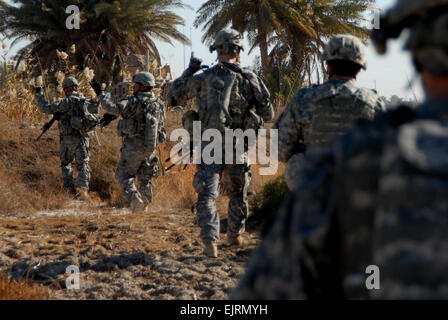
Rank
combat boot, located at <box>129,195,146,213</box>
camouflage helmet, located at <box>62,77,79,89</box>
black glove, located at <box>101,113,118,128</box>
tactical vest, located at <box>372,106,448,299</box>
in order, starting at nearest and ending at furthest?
1. tactical vest, located at <box>372,106,448,299</box>
2. combat boot, located at <box>129,195,146,213</box>
3. black glove, located at <box>101,113,118,128</box>
4. camouflage helmet, located at <box>62,77,79,89</box>

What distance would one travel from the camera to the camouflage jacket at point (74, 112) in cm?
827

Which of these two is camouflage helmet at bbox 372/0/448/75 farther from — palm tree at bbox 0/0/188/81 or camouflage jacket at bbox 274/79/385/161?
palm tree at bbox 0/0/188/81

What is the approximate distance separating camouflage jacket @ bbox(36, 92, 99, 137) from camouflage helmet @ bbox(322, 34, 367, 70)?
18.7 feet

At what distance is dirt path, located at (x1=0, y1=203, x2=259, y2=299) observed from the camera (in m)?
4.06

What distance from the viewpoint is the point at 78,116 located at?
27.2 feet

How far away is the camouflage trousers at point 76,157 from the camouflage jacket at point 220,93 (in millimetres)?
4065

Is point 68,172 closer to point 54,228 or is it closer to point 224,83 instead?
point 54,228

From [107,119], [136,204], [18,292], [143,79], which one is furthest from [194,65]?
[107,119]

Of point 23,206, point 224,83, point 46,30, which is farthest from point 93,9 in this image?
point 224,83

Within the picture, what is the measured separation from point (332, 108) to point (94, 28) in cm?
1606

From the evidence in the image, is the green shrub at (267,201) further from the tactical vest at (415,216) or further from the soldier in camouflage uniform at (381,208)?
the tactical vest at (415,216)

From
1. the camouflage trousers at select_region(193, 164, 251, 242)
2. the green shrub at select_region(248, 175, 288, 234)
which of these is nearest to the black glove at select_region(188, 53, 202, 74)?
the camouflage trousers at select_region(193, 164, 251, 242)

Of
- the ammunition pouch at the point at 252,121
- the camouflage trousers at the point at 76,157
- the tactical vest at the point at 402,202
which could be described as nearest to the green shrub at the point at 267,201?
the ammunition pouch at the point at 252,121

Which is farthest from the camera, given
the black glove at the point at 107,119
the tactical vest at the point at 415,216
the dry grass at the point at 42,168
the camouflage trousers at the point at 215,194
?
the dry grass at the point at 42,168
